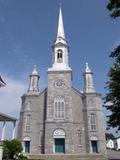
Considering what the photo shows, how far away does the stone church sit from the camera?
41.2 metres

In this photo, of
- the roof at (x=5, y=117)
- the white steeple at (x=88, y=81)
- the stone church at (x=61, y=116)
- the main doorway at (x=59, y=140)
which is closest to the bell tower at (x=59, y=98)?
the stone church at (x=61, y=116)

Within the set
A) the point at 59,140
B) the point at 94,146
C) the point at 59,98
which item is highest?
the point at 59,98

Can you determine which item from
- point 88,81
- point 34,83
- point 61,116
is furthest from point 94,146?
point 34,83

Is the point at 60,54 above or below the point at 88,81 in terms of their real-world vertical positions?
above

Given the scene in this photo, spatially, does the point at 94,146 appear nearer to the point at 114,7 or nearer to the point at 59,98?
the point at 59,98

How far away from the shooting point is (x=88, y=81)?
153 ft

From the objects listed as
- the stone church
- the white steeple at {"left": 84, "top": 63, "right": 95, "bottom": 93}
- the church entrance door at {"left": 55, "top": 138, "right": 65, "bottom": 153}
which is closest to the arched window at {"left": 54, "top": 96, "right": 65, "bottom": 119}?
the stone church

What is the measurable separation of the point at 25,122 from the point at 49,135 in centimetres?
531

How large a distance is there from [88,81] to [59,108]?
27.6 ft

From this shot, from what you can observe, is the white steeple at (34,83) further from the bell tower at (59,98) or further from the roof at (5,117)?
the roof at (5,117)

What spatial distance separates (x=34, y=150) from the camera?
1631 inches

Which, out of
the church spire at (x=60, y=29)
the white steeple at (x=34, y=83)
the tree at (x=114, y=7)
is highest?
the church spire at (x=60, y=29)

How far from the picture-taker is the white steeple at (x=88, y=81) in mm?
45375

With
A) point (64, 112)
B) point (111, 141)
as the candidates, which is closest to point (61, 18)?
point (64, 112)
